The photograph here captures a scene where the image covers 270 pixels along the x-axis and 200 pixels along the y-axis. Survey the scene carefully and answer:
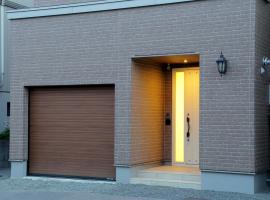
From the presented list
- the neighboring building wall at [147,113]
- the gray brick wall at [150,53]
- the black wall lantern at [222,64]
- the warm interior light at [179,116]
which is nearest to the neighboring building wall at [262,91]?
the gray brick wall at [150,53]

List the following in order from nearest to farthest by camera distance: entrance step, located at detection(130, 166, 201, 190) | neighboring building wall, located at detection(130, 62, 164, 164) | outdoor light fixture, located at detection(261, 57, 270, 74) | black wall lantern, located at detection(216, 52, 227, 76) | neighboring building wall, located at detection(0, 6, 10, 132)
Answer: black wall lantern, located at detection(216, 52, 227, 76) → outdoor light fixture, located at detection(261, 57, 270, 74) → entrance step, located at detection(130, 166, 201, 190) → neighboring building wall, located at detection(130, 62, 164, 164) → neighboring building wall, located at detection(0, 6, 10, 132)

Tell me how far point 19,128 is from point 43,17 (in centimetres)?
296

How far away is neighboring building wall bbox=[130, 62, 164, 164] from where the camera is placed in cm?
1270

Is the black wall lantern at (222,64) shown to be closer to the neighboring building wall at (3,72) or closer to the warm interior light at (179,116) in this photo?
the warm interior light at (179,116)

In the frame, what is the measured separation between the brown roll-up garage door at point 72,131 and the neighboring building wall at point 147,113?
656 mm

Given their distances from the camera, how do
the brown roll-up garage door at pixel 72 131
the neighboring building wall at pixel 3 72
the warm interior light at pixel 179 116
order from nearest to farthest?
the brown roll-up garage door at pixel 72 131 → the warm interior light at pixel 179 116 → the neighboring building wall at pixel 3 72

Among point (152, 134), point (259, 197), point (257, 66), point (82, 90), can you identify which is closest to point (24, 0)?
point (82, 90)

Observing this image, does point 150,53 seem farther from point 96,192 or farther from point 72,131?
point 96,192

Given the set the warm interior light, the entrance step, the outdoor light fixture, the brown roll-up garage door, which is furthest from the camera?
the warm interior light

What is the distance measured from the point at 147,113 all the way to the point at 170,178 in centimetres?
180

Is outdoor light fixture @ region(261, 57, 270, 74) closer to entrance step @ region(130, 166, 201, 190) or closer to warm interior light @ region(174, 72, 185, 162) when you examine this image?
warm interior light @ region(174, 72, 185, 162)

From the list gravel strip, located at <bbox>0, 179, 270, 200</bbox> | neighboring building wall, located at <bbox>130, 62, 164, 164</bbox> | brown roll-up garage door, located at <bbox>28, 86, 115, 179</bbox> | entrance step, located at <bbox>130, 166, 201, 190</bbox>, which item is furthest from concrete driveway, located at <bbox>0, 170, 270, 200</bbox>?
neighboring building wall, located at <bbox>130, 62, 164, 164</bbox>

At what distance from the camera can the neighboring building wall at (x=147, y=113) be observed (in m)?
12.7

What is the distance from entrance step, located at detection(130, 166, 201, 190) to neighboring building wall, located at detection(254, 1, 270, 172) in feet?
4.94
